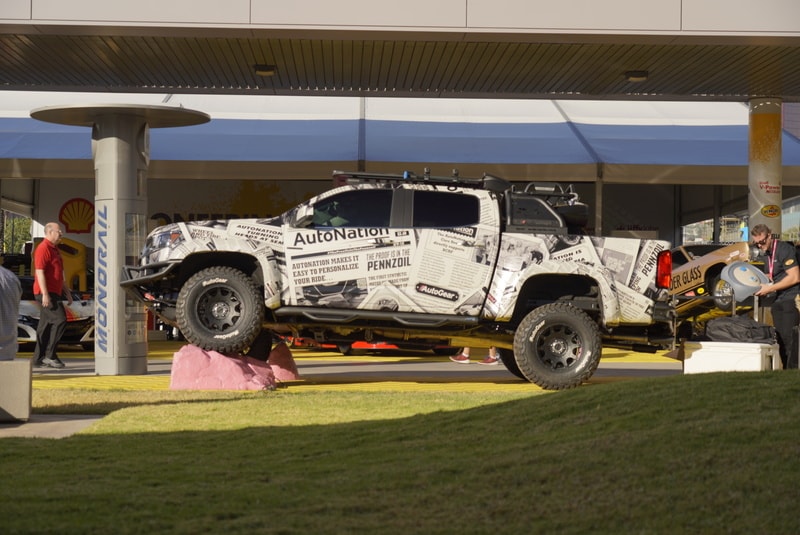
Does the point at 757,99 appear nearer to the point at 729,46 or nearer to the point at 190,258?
the point at 729,46

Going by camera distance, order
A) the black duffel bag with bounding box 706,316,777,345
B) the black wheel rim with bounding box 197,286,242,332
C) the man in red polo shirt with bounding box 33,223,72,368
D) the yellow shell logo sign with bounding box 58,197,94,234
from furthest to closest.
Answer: the yellow shell logo sign with bounding box 58,197,94,234, the man in red polo shirt with bounding box 33,223,72,368, the black wheel rim with bounding box 197,286,242,332, the black duffel bag with bounding box 706,316,777,345

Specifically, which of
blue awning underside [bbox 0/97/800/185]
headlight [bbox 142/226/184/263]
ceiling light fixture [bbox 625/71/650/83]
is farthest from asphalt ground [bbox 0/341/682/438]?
blue awning underside [bbox 0/97/800/185]

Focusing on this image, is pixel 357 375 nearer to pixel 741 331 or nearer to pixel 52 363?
pixel 52 363

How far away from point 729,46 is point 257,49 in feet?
19.6

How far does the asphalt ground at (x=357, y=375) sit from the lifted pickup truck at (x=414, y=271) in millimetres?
872

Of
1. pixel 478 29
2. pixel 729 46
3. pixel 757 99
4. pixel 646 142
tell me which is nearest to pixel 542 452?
pixel 478 29

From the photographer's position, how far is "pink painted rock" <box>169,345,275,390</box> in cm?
1263

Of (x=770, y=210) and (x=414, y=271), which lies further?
(x=770, y=210)

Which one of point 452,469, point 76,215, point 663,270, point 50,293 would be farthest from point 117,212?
point 76,215

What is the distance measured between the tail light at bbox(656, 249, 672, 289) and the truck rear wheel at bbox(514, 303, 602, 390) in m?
0.93

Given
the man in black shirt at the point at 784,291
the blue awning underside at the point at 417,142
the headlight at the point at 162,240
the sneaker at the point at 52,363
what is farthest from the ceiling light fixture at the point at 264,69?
the man in black shirt at the point at 784,291

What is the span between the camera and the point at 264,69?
55.5 ft

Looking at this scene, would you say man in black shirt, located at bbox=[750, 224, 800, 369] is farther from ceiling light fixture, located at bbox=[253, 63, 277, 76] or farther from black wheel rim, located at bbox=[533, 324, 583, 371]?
ceiling light fixture, located at bbox=[253, 63, 277, 76]

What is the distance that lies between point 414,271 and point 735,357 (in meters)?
3.39
